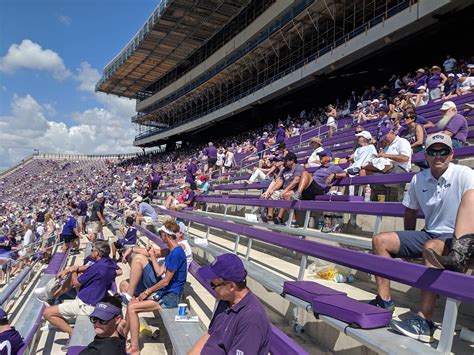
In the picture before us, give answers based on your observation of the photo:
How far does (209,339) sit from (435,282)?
1.28 metres

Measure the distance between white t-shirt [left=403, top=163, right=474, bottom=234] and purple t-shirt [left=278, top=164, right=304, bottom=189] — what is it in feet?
11.6

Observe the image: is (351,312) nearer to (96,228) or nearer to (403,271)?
(403,271)

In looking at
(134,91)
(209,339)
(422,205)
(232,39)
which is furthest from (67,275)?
(134,91)

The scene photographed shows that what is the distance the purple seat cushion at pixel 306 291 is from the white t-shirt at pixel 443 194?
0.75m

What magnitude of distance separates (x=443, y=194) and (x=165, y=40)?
3452 cm

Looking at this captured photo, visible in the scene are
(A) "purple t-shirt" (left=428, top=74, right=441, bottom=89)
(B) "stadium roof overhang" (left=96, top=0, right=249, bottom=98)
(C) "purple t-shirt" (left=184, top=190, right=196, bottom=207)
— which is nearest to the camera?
(A) "purple t-shirt" (left=428, top=74, right=441, bottom=89)

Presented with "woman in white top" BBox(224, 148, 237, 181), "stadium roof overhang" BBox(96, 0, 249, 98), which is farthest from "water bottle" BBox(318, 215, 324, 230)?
"stadium roof overhang" BBox(96, 0, 249, 98)

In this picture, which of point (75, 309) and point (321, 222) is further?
point (321, 222)

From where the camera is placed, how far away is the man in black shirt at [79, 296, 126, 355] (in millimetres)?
2650

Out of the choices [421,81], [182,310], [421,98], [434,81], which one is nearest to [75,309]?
[182,310]

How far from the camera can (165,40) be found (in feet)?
111

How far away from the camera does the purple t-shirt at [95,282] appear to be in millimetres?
4254

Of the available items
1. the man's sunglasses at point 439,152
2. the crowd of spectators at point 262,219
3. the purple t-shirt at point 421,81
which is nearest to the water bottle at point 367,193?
the crowd of spectators at point 262,219

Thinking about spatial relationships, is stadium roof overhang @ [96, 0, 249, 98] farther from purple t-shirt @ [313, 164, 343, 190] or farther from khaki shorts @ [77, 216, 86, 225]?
purple t-shirt @ [313, 164, 343, 190]
